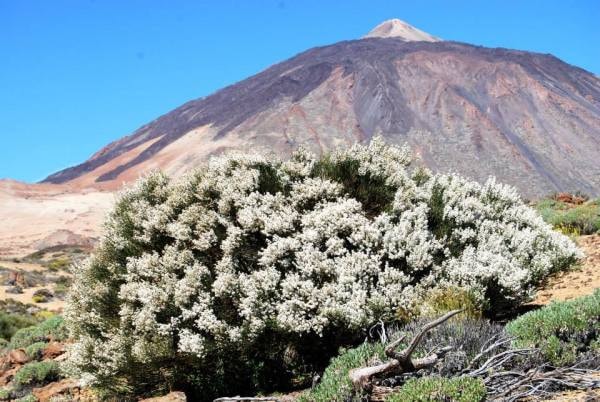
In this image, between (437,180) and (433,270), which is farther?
(437,180)

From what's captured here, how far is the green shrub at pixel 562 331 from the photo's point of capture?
548cm

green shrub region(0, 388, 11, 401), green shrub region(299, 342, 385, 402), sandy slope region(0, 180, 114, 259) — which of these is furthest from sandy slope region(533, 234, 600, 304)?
sandy slope region(0, 180, 114, 259)

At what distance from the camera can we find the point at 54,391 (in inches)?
376

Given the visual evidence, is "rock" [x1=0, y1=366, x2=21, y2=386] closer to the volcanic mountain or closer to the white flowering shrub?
the white flowering shrub

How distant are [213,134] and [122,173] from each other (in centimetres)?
2174

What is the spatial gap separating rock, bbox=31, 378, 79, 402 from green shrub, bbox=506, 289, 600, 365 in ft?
22.7

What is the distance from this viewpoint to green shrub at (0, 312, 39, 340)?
18125 millimetres

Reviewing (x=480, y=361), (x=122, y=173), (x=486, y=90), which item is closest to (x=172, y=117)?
(x=122, y=173)

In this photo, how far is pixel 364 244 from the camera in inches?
305

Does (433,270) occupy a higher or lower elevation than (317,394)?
higher

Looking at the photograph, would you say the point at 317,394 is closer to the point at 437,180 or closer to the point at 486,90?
the point at 437,180

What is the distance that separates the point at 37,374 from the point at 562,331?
903 centimetres

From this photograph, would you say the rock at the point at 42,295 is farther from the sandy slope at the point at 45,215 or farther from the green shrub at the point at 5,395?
the sandy slope at the point at 45,215

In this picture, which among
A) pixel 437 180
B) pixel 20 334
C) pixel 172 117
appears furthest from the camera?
pixel 172 117
